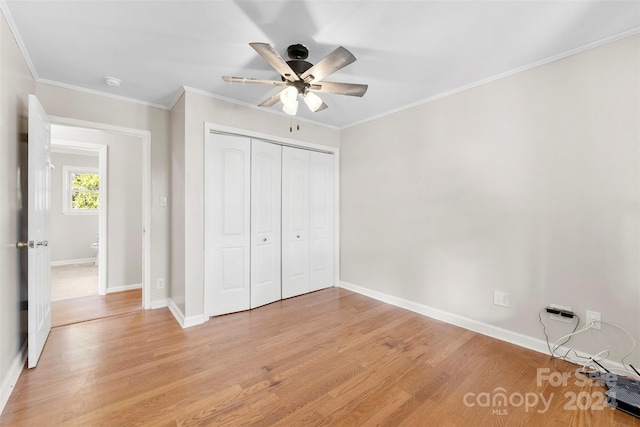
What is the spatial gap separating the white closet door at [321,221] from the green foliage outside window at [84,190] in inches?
202

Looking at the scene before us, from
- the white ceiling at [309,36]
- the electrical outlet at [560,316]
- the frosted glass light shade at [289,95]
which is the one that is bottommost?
the electrical outlet at [560,316]

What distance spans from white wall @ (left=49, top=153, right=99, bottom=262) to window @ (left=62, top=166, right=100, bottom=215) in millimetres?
68

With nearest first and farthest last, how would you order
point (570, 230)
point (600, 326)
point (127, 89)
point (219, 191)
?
point (600, 326) → point (570, 230) → point (127, 89) → point (219, 191)

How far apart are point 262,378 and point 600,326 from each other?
8.33 feet

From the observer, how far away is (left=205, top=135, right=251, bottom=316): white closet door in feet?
9.85

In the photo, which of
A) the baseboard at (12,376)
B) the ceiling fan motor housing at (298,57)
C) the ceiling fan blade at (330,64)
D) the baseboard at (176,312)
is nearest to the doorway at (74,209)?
the baseboard at (176,312)

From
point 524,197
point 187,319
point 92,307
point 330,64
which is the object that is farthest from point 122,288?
point 524,197

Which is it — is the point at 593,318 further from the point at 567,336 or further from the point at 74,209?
the point at 74,209

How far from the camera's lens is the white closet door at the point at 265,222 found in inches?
132

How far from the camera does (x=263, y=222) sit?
3434 mm

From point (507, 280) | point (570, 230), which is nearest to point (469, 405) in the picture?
point (507, 280)

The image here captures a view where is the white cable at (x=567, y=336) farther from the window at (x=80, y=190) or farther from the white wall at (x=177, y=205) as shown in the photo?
the window at (x=80, y=190)

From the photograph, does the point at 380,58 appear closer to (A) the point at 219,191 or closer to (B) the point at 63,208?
(A) the point at 219,191

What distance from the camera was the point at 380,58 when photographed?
2.28 meters
